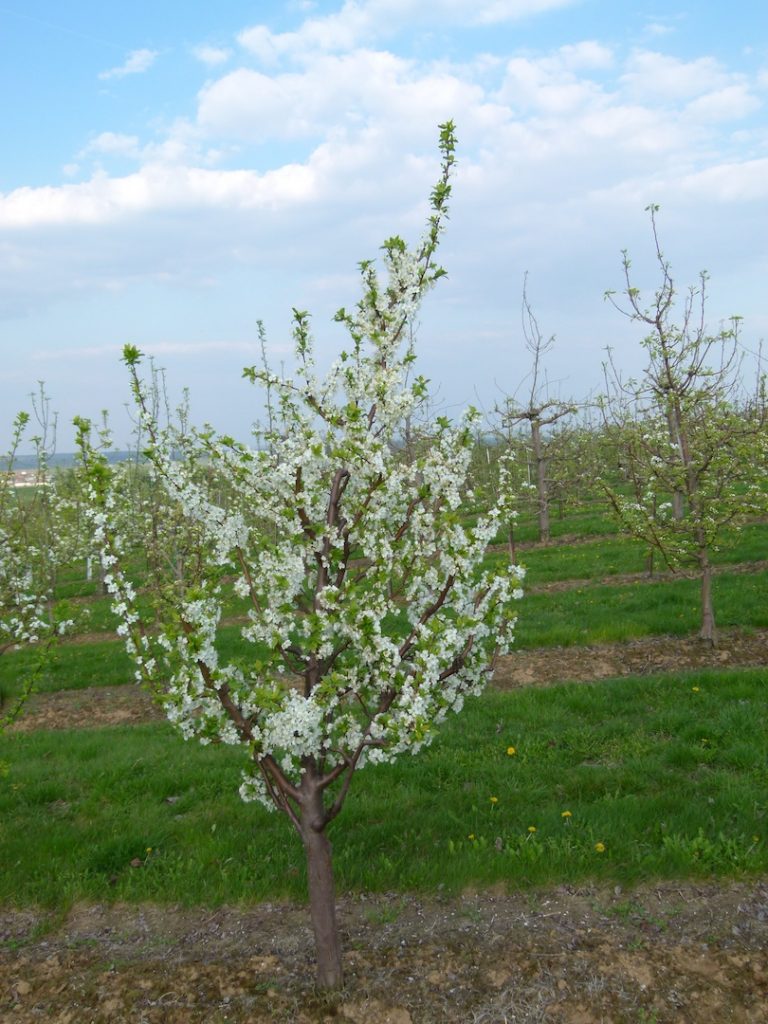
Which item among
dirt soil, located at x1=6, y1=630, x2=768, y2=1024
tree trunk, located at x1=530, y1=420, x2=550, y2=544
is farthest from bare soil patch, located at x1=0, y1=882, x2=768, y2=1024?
tree trunk, located at x1=530, y1=420, x2=550, y2=544

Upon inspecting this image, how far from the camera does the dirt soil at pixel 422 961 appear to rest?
4352 millimetres

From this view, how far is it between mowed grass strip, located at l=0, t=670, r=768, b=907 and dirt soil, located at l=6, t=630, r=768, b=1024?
226 millimetres

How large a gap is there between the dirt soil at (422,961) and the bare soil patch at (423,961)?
0.4 inches

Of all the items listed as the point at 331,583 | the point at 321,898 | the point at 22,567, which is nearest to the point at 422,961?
the point at 321,898

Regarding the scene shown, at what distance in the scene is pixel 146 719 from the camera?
11.6 meters

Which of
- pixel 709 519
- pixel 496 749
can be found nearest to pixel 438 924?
pixel 496 749

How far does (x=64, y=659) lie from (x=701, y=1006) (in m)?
14.1

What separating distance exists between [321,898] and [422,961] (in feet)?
2.91

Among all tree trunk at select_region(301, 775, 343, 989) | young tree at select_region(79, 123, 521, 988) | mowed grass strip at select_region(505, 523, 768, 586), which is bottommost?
tree trunk at select_region(301, 775, 343, 989)

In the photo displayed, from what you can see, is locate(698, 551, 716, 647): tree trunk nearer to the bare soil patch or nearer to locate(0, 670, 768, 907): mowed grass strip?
locate(0, 670, 768, 907): mowed grass strip

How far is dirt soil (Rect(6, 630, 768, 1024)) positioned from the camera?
14.3ft

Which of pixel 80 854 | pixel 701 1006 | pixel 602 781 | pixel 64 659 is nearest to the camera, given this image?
pixel 701 1006

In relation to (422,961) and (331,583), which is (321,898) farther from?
(331,583)

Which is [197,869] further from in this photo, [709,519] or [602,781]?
[709,519]
